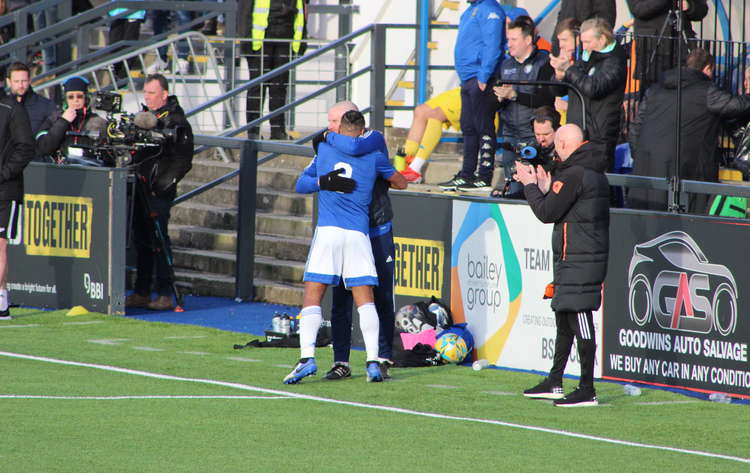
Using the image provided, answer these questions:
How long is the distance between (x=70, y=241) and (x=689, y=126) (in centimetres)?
650

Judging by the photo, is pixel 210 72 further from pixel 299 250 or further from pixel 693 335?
pixel 693 335

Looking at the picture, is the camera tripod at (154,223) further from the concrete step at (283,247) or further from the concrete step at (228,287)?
the concrete step at (283,247)

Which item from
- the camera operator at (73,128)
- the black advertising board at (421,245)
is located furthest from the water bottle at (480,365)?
the camera operator at (73,128)

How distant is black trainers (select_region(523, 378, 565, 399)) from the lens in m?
10.4

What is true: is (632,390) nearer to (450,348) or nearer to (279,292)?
(450,348)

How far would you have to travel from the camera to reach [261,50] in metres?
19.3

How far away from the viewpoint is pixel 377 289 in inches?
451

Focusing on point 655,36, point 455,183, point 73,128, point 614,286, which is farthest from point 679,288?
point 73,128

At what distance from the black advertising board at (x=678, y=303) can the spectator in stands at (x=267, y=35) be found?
8.59m

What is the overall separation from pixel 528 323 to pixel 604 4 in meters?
4.94

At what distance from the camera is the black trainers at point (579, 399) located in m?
10.3

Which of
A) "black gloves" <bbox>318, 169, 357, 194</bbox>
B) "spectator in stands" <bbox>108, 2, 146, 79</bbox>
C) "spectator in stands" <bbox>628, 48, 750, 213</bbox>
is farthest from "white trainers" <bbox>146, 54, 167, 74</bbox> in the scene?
"black gloves" <bbox>318, 169, 357, 194</bbox>

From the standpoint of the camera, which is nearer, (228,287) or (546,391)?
(546,391)

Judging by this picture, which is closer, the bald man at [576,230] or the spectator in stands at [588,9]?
the bald man at [576,230]
